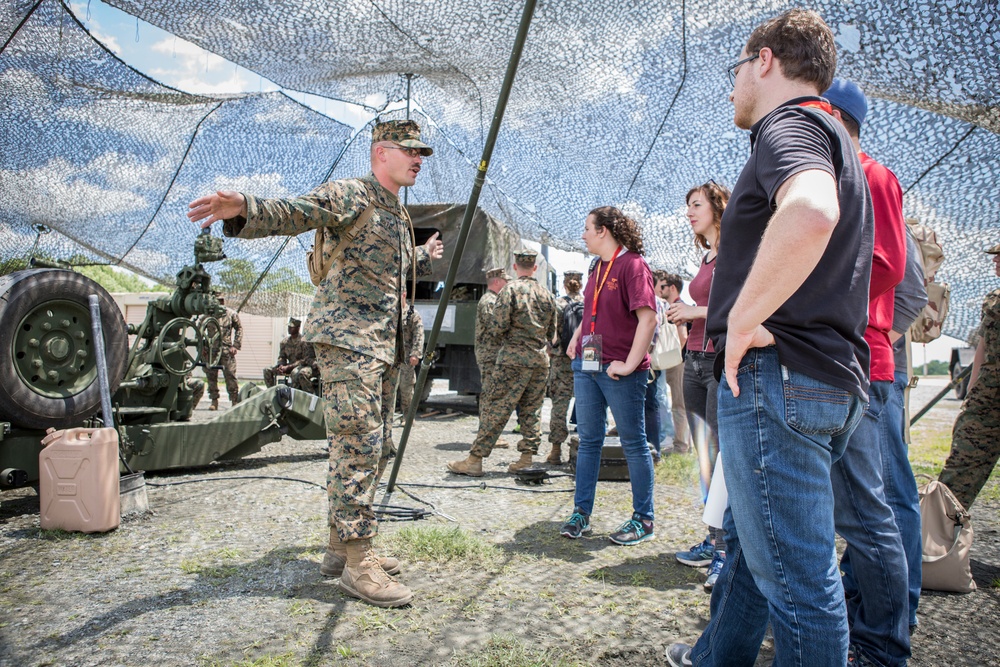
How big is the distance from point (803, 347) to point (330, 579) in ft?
7.74

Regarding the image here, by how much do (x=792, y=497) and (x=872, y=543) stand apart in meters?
0.84

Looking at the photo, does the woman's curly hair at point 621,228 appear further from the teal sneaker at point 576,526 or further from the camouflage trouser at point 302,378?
the camouflage trouser at point 302,378

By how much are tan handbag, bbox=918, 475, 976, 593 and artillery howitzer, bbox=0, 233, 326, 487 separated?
4.19m

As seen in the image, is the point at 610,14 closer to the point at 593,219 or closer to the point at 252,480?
the point at 593,219

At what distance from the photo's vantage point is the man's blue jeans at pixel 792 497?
139cm

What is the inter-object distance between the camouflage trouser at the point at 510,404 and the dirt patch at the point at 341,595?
1.24 metres

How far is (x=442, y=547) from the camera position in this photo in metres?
3.34

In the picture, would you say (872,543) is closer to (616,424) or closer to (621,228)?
(616,424)

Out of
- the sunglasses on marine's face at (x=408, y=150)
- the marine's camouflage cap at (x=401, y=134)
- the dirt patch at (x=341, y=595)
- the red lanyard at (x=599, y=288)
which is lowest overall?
the dirt patch at (x=341, y=595)

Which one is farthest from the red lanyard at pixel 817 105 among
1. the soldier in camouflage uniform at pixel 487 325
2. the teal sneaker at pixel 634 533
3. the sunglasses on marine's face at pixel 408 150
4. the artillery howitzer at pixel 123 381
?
the soldier in camouflage uniform at pixel 487 325

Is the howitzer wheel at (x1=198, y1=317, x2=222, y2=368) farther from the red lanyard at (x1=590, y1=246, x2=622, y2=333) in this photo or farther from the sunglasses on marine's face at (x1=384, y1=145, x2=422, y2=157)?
the red lanyard at (x1=590, y1=246, x2=622, y2=333)

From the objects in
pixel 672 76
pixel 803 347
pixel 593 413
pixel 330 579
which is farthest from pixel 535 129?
pixel 803 347

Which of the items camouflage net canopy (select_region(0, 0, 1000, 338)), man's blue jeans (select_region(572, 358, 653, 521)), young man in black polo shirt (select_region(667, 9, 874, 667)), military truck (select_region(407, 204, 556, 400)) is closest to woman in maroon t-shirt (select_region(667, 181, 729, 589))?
man's blue jeans (select_region(572, 358, 653, 521))

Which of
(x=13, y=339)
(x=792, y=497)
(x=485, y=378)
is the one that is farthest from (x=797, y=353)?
(x=485, y=378)
